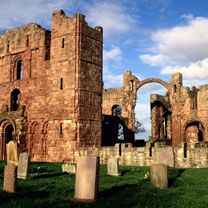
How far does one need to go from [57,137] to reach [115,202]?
16877 mm

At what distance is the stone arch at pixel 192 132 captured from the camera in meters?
40.5

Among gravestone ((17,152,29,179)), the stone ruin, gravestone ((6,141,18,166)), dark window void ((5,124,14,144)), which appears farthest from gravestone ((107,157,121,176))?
dark window void ((5,124,14,144))

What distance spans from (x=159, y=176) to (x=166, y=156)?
234 inches

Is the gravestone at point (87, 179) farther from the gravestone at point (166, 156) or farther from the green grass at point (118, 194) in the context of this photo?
the gravestone at point (166, 156)

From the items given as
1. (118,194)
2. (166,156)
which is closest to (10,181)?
(118,194)

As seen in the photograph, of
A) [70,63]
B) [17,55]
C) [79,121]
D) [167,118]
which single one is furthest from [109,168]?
[167,118]

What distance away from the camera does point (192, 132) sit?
41000 millimetres

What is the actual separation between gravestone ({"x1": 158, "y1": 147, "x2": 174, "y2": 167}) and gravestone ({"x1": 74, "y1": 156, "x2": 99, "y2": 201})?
8.02 metres

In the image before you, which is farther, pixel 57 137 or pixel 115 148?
pixel 57 137

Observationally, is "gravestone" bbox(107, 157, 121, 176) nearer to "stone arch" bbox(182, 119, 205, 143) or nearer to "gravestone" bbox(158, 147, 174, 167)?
"gravestone" bbox(158, 147, 174, 167)

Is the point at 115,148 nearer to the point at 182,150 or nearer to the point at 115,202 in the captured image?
the point at 182,150

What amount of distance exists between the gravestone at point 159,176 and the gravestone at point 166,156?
18.7 feet

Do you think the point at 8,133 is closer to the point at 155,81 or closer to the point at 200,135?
the point at 155,81

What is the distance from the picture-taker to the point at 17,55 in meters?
30.7
